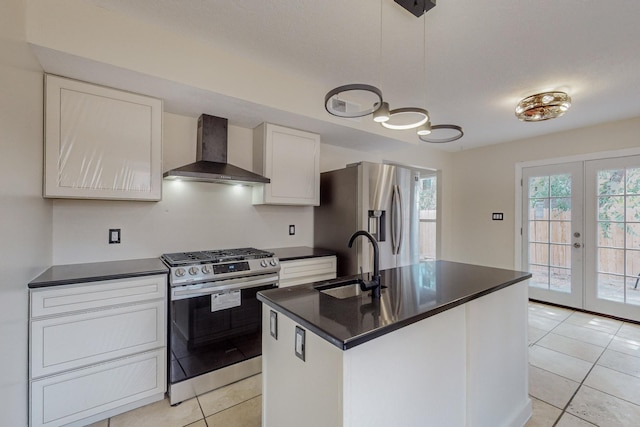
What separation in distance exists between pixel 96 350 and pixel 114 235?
92cm

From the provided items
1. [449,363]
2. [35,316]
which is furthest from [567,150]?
[35,316]

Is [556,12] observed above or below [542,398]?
above

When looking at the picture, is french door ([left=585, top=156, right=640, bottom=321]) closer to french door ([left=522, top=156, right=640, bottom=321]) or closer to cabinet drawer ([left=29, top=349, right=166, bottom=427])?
french door ([left=522, top=156, right=640, bottom=321])

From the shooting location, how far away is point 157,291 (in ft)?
6.49

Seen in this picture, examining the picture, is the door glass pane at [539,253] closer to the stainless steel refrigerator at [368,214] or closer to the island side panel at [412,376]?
the stainless steel refrigerator at [368,214]

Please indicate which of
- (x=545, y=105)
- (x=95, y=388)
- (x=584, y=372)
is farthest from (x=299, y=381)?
(x=545, y=105)

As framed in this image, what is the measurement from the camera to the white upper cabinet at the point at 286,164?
2.83 meters

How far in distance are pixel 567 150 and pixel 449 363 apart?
416 cm

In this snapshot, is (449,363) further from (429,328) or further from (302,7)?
(302,7)

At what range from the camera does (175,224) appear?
2.63 m

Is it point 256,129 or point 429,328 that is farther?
point 256,129

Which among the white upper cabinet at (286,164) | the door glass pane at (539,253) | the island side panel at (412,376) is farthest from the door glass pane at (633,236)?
the white upper cabinet at (286,164)

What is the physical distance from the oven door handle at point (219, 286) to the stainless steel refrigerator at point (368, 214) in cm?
95

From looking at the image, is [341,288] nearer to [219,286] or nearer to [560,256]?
[219,286]
